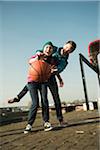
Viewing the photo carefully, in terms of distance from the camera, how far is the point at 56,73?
15.7 ft

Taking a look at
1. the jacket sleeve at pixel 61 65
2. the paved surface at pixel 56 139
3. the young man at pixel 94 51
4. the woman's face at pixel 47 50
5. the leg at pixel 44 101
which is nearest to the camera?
the paved surface at pixel 56 139

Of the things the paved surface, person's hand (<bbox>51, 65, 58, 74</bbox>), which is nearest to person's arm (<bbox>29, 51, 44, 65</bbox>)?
person's hand (<bbox>51, 65, 58, 74</bbox>)

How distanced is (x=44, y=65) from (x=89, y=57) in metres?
1.17

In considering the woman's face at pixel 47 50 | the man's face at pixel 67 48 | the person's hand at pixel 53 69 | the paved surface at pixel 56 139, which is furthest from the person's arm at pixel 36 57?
the paved surface at pixel 56 139

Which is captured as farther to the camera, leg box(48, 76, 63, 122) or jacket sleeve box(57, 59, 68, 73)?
jacket sleeve box(57, 59, 68, 73)

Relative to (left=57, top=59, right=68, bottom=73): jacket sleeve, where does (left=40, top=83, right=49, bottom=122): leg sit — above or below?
below

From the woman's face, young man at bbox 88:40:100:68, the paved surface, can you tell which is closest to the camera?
the paved surface

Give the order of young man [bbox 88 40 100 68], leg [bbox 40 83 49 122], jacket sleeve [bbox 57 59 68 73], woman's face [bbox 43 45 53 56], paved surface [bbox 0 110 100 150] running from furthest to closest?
young man [bbox 88 40 100 68], jacket sleeve [bbox 57 59 68 73], woman's face [bbox 43 45 53 56], leg [bbox 40 83 49 122], paved surface [bbox 0 110 100 150]

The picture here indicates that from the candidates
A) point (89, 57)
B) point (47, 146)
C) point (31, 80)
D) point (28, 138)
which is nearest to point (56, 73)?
point (31, 80)

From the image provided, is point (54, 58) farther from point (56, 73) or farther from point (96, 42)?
point (96, 42)

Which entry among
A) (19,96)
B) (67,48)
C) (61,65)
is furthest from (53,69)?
(19,96)

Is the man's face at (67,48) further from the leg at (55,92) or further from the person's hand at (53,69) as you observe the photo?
the leg at (55,92)

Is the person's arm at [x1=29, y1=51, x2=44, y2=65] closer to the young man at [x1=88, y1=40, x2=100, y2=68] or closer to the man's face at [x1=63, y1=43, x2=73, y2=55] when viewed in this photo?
the man's face at [x1=63, y1=43, x2=73, y2=55]

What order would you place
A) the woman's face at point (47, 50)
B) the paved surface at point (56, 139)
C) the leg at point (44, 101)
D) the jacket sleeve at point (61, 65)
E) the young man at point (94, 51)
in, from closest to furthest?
the paved surface at point (56, 139) → the leg at point (44, 101) → the woman's face at point (47, 50) → the jacket sleeve at point (61, 65) → the young man at point (94, 51)
